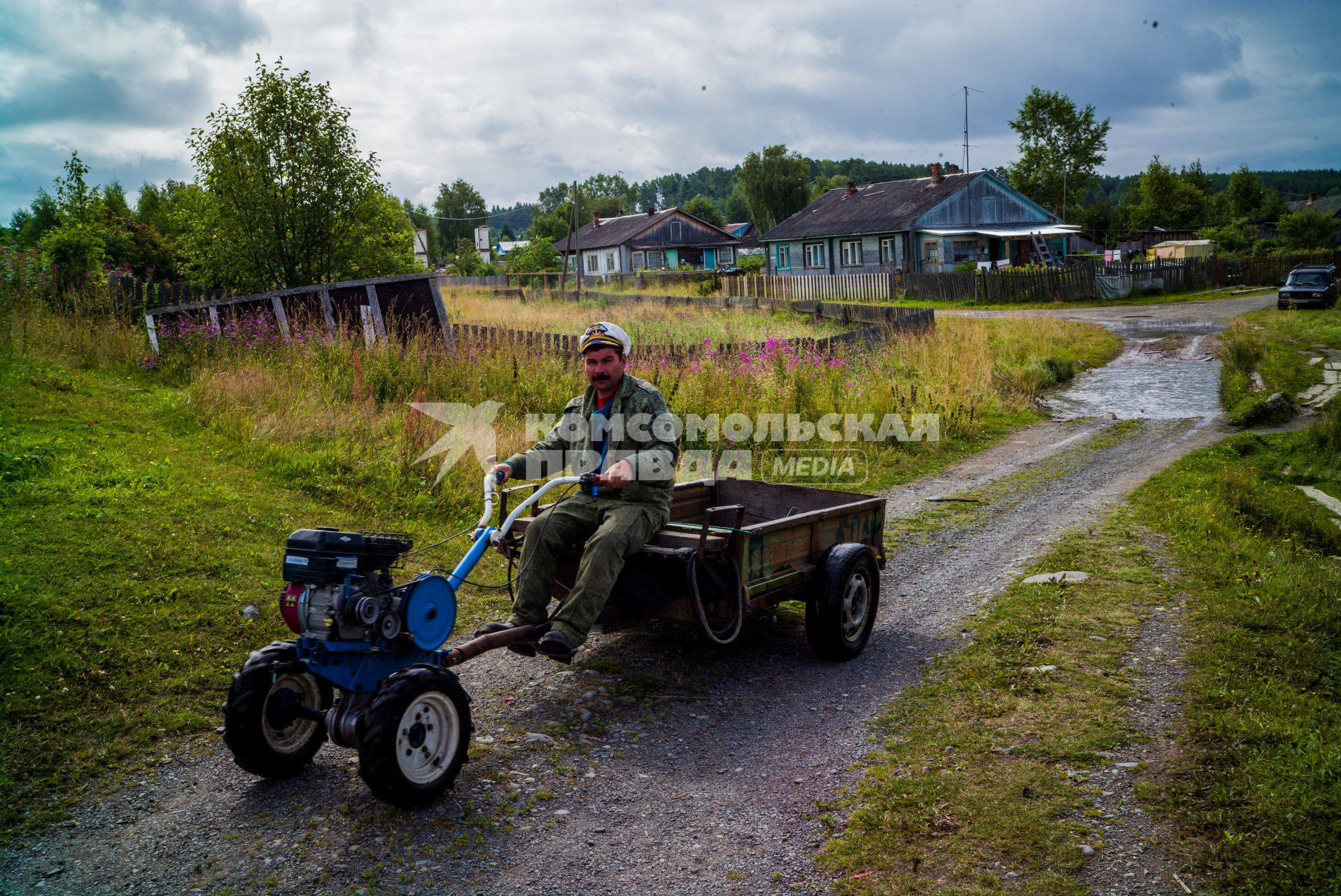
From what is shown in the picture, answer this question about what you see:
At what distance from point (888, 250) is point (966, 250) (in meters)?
4.24

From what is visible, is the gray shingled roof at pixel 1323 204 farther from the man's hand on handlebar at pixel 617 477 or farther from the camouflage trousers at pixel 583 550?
the man's hand on handlebar at pixel 617 477

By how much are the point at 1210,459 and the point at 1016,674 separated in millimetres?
9004

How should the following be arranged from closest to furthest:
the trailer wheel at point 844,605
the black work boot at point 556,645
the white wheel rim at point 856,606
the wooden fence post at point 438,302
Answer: the black work boot at point 556,645
the trailer wheel at point 844,605
the white wheel rim at point 856,606
the wooden fence post at point 438,302

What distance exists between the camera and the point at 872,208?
185ft

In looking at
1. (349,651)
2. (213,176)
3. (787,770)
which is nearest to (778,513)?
(787,770)

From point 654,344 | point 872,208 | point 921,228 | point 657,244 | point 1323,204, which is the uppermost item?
point 1323,204

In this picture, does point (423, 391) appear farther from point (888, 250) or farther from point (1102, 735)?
point (888, 250)

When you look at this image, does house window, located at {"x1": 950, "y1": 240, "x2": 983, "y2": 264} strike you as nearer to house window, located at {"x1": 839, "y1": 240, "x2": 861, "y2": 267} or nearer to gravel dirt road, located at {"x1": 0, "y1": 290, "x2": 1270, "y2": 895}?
house window, located at {"x1": 839, "y1": 240, "x2": 861, "y2": 267}

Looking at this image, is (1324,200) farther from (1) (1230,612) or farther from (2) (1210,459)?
(1) (1230,612)

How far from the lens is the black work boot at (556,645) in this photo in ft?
Answer: 16.6

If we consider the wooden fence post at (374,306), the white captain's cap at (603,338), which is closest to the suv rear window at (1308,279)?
the wooden fence post at (374,306)

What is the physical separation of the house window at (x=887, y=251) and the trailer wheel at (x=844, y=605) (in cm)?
4907

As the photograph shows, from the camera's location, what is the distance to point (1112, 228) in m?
86.3

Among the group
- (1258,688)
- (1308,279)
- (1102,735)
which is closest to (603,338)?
(1102,735)
